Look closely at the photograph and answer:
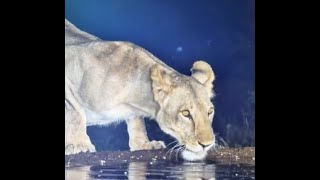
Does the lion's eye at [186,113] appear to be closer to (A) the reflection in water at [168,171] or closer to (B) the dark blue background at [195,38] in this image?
(B) the dark blue background at [195,38]

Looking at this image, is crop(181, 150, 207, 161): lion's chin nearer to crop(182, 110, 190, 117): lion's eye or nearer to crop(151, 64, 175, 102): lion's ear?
crop(182, 110, 190, 117): lion's eye

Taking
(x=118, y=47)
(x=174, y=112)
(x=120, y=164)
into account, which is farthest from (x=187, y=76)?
(x=120, y=164)

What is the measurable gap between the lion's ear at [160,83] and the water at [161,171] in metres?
0.39

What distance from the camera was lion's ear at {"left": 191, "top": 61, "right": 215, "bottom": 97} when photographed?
302 cm

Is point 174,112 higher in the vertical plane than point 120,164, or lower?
higher

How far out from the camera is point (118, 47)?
3.07 m

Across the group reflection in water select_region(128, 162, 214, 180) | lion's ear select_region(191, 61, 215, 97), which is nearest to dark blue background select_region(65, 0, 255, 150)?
lion's ear select_region(191, 61, 215, 97)

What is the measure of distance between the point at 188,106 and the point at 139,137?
33 cm

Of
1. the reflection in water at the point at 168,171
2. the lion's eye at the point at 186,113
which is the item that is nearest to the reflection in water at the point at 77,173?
the reflection in water at the point at 168,171

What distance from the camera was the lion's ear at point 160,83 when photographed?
9.95 ft
